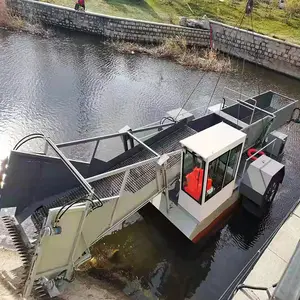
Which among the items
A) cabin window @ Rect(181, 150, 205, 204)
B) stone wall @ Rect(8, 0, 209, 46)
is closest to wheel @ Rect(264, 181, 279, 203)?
cabin window @ Rect(181, 150, 205, 204)

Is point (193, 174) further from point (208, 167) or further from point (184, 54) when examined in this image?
point (184, 54)

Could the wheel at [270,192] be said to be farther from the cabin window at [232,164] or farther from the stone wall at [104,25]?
the stone wall at [104,25]

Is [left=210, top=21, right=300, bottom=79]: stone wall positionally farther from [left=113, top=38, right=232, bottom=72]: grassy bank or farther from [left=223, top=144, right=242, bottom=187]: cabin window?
[left=223, top=144, right=242, bottom=187]: cabin window

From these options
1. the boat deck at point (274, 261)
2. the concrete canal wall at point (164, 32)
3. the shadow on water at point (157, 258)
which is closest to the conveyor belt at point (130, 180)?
the shadow on water at point (157, 258)

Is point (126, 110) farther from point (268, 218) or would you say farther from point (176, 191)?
point (268, 218)

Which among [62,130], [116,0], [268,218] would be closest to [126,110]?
[62,130]

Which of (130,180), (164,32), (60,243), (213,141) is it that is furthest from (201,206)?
(164,32)
